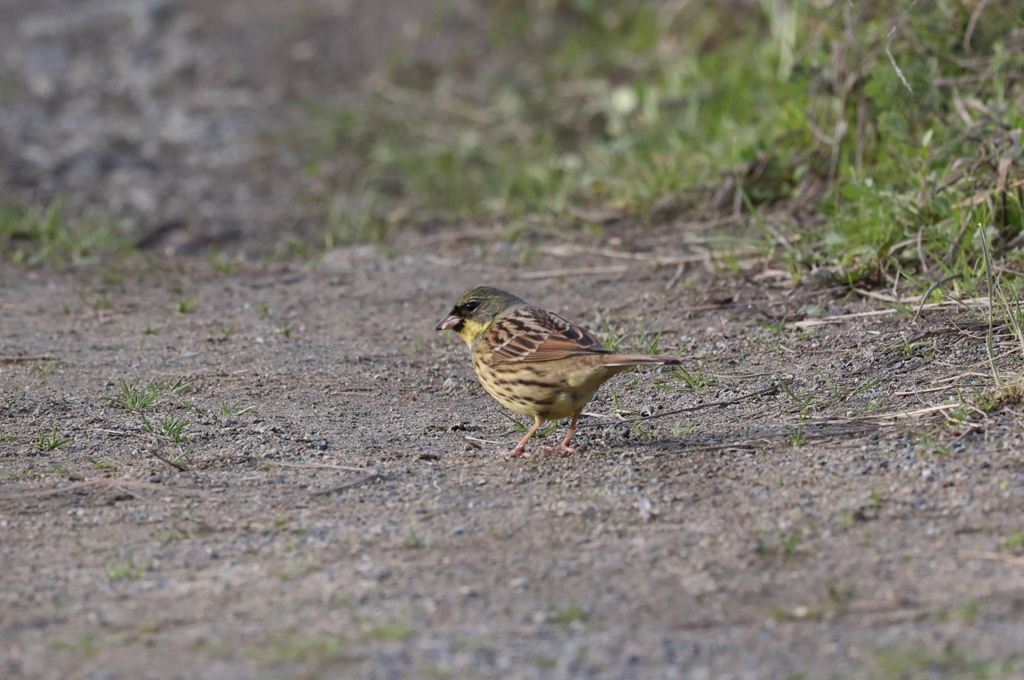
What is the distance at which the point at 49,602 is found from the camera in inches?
138

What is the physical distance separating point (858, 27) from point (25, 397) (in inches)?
220

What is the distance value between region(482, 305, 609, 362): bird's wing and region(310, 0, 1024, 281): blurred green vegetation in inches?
82.0

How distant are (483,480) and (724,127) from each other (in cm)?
496

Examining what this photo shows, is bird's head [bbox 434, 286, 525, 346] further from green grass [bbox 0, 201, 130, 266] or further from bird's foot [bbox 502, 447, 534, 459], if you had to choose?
green grass [bbox 0, 201, 130, 266]

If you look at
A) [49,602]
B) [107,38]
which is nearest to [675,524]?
[49,602]

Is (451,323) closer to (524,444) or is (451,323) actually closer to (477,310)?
(477,310)

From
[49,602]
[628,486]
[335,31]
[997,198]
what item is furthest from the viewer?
[335,31]

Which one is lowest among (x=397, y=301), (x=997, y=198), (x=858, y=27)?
(x=397, y=301)

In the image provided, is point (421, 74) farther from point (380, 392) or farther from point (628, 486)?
point (628, 486)

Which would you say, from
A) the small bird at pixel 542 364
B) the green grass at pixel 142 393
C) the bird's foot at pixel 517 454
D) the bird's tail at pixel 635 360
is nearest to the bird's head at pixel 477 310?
the small bird at pixel 542 364

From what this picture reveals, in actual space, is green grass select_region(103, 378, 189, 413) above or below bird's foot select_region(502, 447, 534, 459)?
below

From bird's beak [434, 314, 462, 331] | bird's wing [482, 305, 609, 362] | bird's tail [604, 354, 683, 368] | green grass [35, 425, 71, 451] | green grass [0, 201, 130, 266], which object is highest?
bird's tail [604, 354, 683, 368]

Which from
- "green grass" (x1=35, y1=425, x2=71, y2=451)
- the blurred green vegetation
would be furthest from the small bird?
the blurred green vegetation

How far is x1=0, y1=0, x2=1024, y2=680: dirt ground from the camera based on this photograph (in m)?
3.19
